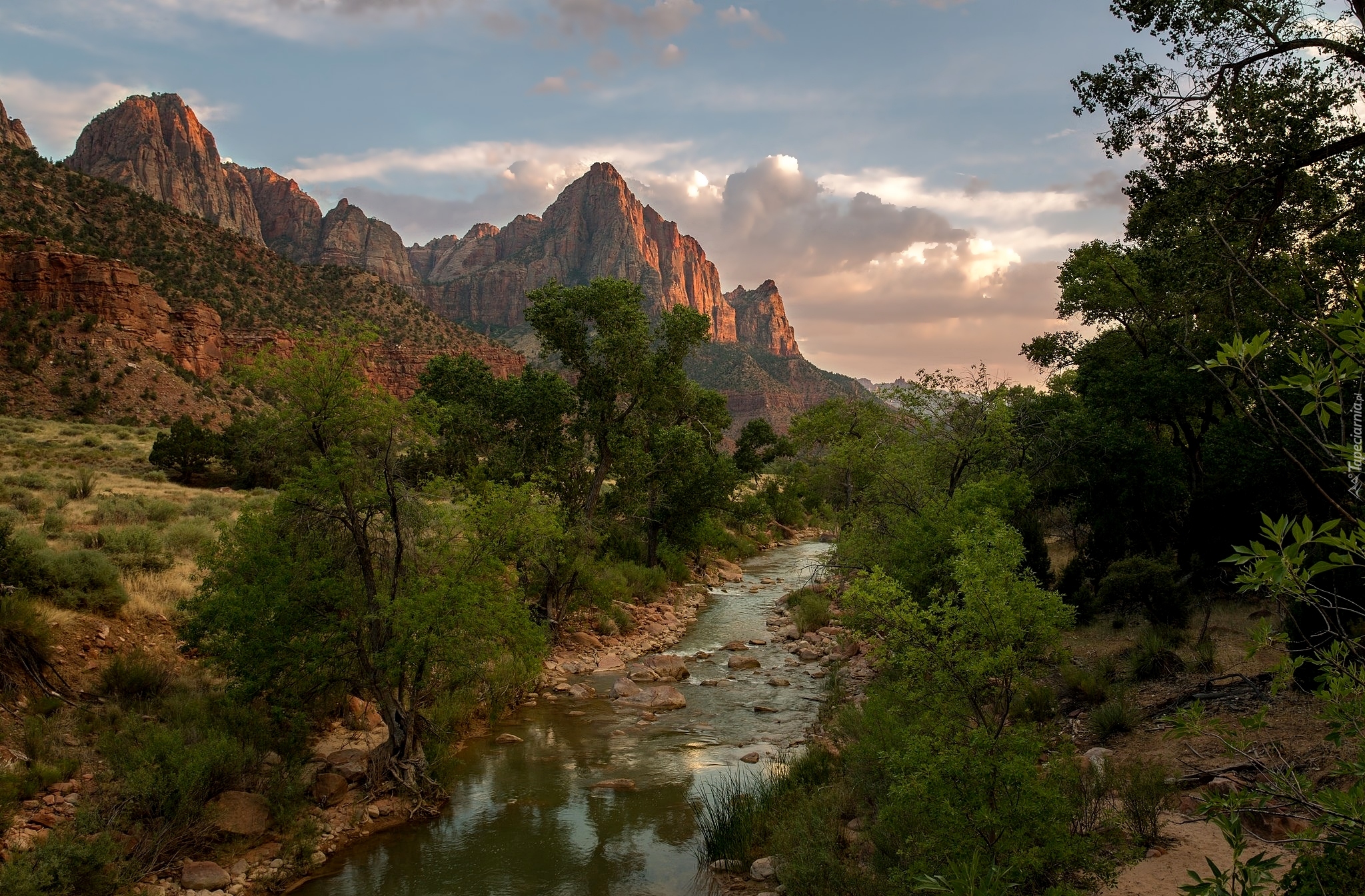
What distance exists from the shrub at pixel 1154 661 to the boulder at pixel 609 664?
10.8 m

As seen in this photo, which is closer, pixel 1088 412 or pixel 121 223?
pixel 1088 412

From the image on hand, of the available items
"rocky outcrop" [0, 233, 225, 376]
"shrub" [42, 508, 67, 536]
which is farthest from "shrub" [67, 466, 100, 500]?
"rocky outcrop" [0, 233, 225, 376]

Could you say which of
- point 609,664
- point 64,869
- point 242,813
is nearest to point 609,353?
point 609,664

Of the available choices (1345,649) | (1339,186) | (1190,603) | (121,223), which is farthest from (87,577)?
(121,223)

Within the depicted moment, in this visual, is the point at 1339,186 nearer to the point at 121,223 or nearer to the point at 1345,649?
the point at 1345,649

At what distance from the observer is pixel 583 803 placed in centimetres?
1080

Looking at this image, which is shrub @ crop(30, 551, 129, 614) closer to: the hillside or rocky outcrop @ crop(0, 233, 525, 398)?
the hillside

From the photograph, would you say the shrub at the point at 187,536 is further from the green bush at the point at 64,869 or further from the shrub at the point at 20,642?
the green bush at the point at 64,869

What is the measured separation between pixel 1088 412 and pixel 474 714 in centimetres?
1563

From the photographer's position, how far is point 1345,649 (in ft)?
11.0

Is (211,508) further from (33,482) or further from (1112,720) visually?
(1112,720)

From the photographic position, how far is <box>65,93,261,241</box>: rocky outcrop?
120625mm

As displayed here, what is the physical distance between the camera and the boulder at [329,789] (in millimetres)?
10031

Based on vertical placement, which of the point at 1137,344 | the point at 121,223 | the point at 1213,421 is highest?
the point at 121,223
